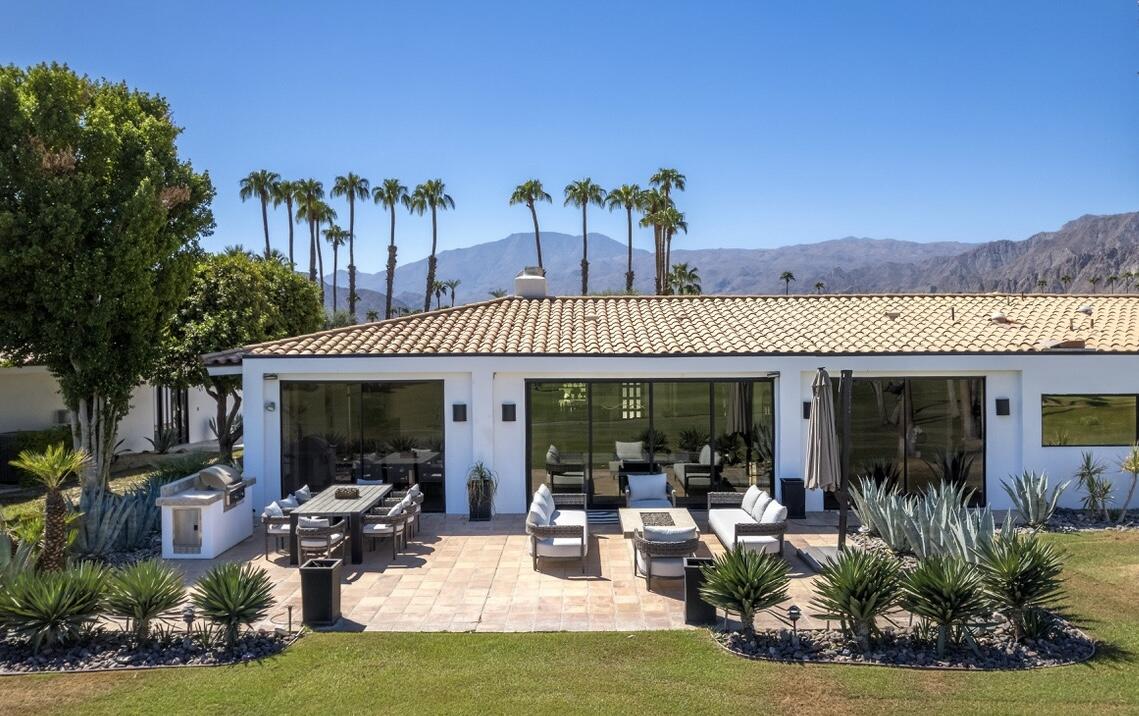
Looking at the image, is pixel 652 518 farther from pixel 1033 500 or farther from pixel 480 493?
pixel 1033 500

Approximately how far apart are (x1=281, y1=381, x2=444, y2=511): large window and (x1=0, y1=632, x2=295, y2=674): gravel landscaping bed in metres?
6.80

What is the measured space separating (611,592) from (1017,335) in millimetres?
10947

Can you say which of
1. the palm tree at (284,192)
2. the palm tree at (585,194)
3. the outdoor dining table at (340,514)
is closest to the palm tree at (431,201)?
the palm tree at (284,192)

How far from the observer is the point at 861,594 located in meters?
7.61

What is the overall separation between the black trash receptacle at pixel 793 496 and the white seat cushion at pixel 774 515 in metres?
3.11

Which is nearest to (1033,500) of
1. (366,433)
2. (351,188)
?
(366,433)

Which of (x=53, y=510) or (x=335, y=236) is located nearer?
(x=53, y=510)

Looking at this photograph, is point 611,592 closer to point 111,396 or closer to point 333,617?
point 333,617

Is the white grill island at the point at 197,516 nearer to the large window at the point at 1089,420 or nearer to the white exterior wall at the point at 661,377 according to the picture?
the white exterior wall at the point at 661,377

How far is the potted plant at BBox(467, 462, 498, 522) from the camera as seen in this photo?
14.2 m

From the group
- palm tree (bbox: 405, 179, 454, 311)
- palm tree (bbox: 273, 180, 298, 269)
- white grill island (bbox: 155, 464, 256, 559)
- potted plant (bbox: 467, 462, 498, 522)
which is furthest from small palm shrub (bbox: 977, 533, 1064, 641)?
palm tree (bbox: 273, 180, 298, 269)

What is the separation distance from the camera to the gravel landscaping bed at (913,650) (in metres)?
7.25

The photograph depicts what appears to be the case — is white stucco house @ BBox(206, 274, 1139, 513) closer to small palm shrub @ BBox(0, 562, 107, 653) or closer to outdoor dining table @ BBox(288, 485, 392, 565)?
outdoor dining table @ BBox(288, 485, 392, 565)

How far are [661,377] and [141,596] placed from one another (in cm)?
954
